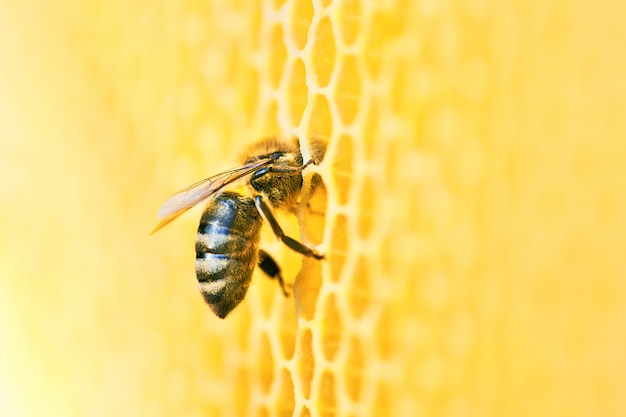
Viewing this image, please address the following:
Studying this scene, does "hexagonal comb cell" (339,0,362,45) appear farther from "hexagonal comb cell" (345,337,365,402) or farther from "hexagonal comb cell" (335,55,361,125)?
"hexagonal comb cell" (345,337,365,402)

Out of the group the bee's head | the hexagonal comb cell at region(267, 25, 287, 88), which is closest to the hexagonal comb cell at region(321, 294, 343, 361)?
the bee's head

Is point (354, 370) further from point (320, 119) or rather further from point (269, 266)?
point (320, 119)

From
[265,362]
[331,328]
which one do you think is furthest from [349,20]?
[265,362]

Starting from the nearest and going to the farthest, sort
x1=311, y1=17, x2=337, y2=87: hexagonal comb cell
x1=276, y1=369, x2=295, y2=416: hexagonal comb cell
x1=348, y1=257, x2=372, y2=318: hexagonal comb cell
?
x1=311, y1=17, x2=337, y2=87: hexagonal comb cell < x1=276, y1=369, x2=295, y2=416: hexagonal comb cell < x1=348, y1=257, x2=372, y2=318: hexagonal comb cell

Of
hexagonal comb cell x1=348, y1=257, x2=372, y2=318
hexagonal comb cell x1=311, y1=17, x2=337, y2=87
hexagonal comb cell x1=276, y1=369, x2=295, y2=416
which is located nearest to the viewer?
hexagonal comb cell x1=311, y1=17, x2=337, y2=87

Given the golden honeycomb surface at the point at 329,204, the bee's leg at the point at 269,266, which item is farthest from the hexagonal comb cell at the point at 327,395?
the bee's leg at the point at 269,266

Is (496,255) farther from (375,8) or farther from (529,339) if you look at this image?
(375,8)
